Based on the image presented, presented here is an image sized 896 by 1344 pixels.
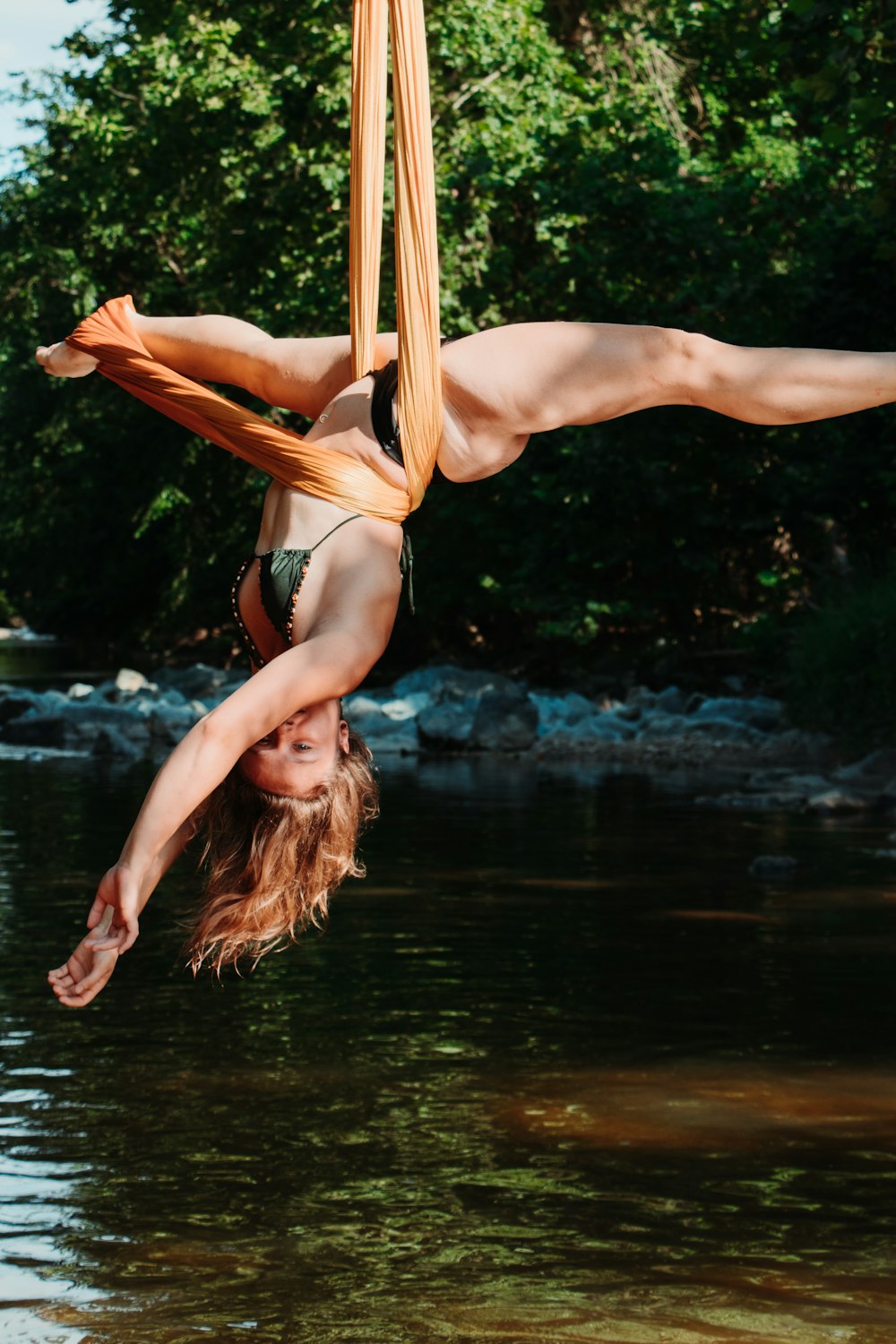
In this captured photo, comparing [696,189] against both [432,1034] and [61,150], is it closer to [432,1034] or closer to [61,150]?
[61,150]

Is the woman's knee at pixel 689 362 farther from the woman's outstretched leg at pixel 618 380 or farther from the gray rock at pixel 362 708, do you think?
the gray rock at pixel 362 708

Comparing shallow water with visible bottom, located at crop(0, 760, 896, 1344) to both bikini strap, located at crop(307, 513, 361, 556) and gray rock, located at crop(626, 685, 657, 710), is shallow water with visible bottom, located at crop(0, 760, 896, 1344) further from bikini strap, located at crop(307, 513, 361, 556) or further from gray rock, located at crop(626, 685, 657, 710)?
Result: gray rock, located at crop(626, 685, 657, 710)

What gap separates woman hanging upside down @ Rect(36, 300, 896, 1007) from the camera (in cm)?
315

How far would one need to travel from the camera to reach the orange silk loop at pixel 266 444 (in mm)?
3406

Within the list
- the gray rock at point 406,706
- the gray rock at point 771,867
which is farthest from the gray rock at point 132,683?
the gray rock at point 771,867

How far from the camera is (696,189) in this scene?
20562 millimetres

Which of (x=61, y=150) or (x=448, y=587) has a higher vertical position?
(x=61, y=150)

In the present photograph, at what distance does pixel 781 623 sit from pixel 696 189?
5089mm

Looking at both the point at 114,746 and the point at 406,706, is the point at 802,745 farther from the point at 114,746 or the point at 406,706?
the point at 114,746

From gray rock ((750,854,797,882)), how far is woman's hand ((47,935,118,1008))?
26.0ft

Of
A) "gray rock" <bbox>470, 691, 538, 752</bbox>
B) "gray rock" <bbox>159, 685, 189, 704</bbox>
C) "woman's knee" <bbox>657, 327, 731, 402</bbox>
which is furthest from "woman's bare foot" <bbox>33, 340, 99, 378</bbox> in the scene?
"gray rock" <bbox>159, 685, 189, 704</bbox>

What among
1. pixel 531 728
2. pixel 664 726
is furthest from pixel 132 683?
pixel 664 726

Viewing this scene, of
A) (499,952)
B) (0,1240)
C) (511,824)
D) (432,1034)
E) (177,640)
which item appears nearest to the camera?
(0,1240)

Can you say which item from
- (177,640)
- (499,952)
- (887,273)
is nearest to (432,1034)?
(499,952)
